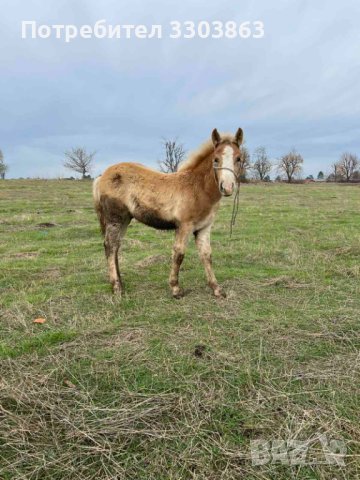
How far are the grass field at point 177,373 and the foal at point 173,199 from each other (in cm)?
64

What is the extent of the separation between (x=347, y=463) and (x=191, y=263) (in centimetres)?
572

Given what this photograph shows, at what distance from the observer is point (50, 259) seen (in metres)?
8.41

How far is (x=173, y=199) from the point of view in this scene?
5.83m

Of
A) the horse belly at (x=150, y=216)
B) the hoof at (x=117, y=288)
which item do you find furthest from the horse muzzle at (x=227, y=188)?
the hoof at (x=117, y=288)

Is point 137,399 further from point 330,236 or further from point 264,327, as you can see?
point 330,236

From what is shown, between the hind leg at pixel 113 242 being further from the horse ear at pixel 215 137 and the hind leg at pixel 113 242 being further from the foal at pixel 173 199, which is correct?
the horse ear at pixel 215 137

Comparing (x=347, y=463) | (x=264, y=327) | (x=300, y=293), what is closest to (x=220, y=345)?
Answer: (x=264, y=327)

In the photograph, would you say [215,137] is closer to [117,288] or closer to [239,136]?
[239,136]

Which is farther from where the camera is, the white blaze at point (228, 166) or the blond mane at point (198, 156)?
the blond mane at point (198, 156)

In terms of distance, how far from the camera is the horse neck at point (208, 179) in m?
5.64

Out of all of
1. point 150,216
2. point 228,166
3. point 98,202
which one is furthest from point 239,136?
point 98,202

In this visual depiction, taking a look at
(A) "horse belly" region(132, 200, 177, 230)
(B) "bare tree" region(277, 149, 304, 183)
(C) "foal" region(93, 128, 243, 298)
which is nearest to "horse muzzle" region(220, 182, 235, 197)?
(C) "foal" region(93, 128, 243, 298)

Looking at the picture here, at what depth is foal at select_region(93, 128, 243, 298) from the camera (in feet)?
18.7

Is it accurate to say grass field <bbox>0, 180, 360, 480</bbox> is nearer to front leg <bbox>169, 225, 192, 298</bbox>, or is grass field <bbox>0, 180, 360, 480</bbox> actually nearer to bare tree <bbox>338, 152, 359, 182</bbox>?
front leg <bbox>169, 225, 192, 298</bbox>
